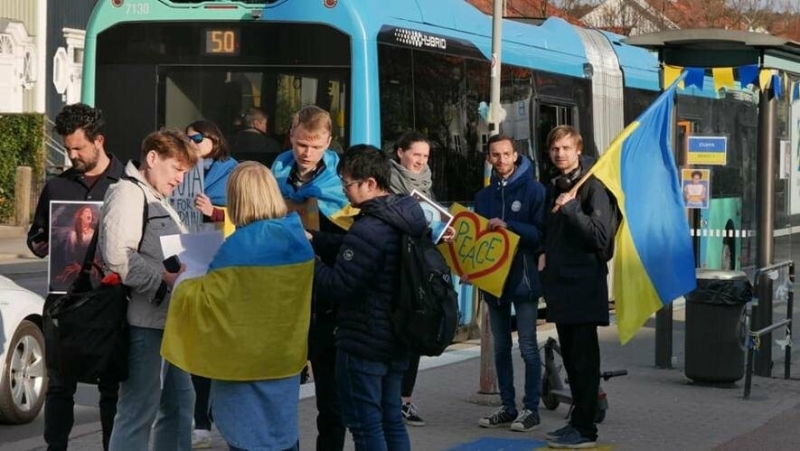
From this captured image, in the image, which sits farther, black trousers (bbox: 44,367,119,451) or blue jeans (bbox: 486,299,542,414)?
blue jeans (bbox: 486,299,542,414)

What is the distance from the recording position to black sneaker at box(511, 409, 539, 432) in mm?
9430

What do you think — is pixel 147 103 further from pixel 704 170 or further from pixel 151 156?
A: pixel 151 156

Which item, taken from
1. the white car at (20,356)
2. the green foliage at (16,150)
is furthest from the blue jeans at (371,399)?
the green foliage at (16,150)

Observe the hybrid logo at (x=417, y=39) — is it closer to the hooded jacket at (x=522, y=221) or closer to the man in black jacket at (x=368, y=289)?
the hooded jacket at (x=522, y=221)

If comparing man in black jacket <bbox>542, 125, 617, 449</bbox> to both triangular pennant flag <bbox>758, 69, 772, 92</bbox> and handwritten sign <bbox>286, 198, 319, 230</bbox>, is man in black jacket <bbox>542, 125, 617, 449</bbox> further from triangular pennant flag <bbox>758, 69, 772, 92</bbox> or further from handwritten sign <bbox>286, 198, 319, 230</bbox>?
triangular pennant flag <bbox>758, 69, 772, 92</bbox>

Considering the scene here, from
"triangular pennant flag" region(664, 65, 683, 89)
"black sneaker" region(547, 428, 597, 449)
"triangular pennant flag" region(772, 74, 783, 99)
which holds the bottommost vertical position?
"black sneaker" region(547, 428, 597, 449)

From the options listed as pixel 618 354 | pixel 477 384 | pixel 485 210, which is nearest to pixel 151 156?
pixel 485 210

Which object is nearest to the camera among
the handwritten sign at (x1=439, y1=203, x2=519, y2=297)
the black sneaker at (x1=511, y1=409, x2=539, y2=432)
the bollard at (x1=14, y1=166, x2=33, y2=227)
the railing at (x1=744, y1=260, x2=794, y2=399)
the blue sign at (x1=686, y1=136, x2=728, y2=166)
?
the handwritten sign at (x1=439, y1=203, x2=519, y2=297)

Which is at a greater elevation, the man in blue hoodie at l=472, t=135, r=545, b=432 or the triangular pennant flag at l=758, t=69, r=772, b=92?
the triangular pennant flag at l=758, t=69, r=772, b=92

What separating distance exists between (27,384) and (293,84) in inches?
163

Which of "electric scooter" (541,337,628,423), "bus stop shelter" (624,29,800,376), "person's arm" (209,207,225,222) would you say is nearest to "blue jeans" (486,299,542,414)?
"electric scooter" (541,337,628,423)

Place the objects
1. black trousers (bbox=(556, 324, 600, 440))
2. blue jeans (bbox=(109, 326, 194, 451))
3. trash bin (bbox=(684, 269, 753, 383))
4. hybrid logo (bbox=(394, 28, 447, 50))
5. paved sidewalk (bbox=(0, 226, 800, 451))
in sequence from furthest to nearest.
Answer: hybrid logo (bbox=(394, 28, 447, 50)) < trash bin (bbox=(684, 269, 753, 383)) < paved sidewalk (bbox=(0, 226, 800, 451)) < black trousers (bbox=(556, 324, 600, 440)) < blue jeans (bbox=(109, 326, 194, 451))

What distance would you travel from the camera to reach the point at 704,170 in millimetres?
13609

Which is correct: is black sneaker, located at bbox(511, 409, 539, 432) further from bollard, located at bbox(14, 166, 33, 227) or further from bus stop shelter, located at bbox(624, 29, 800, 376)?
bollard, located at bbox(14, 166, 33, 227)
